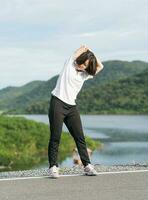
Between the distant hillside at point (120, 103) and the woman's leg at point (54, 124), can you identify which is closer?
the woman's leg at point (54, 124)

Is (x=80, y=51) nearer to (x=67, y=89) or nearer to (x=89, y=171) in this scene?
(x=67, y=89)

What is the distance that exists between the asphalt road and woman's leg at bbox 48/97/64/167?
392mm

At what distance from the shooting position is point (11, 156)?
5356cm

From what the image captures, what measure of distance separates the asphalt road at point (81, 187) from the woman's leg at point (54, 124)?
0.39 m

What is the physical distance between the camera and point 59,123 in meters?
8.61

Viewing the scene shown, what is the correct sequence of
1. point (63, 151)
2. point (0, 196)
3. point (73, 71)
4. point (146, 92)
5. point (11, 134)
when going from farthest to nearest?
point (146, 92) < point (11, 134) < point (63, 151) < point (73, 71) < point (0, 196)

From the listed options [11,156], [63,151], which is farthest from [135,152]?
[11,156]

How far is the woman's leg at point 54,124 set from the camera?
8578mm

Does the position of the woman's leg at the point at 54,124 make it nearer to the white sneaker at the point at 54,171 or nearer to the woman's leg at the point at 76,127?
the white sneaker at the point at 54,171

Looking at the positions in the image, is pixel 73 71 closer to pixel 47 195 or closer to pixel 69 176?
pixel 69 176

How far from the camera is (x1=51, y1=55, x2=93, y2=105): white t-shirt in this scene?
27.9 feet

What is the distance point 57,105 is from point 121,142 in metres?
60.4

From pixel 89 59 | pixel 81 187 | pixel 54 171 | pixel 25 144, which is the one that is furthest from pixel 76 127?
pixel 25 144

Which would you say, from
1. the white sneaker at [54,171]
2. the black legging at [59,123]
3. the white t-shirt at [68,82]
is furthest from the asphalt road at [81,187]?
the white t-shirt at [68,82]
